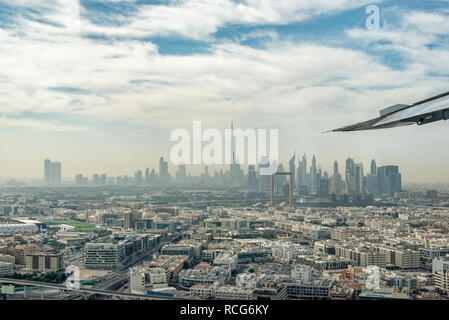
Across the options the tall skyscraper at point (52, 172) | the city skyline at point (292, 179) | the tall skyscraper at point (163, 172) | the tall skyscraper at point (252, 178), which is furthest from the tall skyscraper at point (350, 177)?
the tall skyscraper at point (52, 172)

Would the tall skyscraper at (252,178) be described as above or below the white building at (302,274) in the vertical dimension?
above

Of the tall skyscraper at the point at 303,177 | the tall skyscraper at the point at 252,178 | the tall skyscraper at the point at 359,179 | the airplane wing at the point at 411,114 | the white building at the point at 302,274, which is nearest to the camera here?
the airplane wing at the point at 411,114

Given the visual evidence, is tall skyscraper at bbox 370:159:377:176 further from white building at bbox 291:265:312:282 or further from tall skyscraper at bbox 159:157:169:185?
white building at bbox 291:265:312:282

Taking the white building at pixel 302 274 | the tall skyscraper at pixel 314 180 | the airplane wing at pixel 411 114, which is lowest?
the white building at pixel 302 274

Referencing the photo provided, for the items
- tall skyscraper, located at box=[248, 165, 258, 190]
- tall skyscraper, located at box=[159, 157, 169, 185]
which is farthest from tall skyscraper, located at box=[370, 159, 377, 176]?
tall skyscraper, located at box=[159, 157, 169, 185]

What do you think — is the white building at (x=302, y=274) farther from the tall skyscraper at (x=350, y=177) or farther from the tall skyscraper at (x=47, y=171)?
the tall skyscraper at (x=47, y=171)
